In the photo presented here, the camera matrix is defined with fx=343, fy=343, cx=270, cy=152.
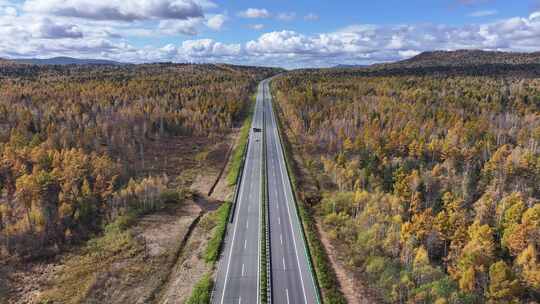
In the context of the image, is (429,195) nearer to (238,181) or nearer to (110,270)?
(238,181)

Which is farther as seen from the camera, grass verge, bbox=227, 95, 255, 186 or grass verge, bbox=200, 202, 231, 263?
grass verge, bbox=227, 95, 255, 186

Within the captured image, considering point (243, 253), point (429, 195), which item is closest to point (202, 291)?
point (243, 253)

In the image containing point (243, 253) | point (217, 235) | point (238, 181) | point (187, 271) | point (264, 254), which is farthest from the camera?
point (238, 181)

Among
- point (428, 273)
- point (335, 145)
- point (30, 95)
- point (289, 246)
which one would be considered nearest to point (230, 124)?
point (335, 145)

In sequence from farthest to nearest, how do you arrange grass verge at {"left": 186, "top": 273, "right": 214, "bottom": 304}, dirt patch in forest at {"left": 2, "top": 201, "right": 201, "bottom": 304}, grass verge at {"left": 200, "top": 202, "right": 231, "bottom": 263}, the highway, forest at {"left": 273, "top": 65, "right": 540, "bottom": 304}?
grass verge at {"left": 200, "top": 202, "right": 231, "bottom": 263}, forest at {"left": 273, "top": 65, "right": 540, "bottom": 304}, dirt patch in forest at {"left": 2, "top": 201, "right": 201, "bottom": 304}, the highway, grass verge at {"left": 186, "top": 273, "right": 214, "bottom": 304}

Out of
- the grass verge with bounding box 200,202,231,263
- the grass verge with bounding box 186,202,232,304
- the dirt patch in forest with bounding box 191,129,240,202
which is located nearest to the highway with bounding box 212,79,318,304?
the grass verge with bounding box 186,202,232,304

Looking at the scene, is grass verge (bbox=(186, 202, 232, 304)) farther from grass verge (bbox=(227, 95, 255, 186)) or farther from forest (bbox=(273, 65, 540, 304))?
forest (bbox=(273, 65, 540, 304))

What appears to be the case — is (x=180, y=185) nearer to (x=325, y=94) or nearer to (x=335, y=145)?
(x=335, y=145)
